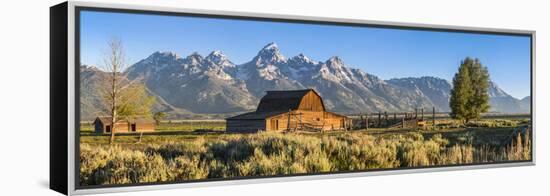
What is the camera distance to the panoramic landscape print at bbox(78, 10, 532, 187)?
12.3 m

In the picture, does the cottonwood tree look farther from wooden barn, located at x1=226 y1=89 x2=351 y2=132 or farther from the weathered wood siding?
wooden barn, located at x1=226 y1=89 x2=351 y2=132

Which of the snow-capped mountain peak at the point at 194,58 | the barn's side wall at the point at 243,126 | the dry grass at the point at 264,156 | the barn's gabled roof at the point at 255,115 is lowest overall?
the dry grass at the point at 264,156

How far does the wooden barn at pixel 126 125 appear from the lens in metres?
12.1

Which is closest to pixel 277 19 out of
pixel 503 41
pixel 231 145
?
pixel 231 145

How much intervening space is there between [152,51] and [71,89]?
1.46 meters

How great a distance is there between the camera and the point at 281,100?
1370 cm

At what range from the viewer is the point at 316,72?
14.0m

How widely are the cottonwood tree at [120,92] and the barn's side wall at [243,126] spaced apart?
137cm

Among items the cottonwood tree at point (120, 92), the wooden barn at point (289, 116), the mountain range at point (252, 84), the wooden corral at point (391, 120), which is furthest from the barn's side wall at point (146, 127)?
the wooden corral at point (391, 120)

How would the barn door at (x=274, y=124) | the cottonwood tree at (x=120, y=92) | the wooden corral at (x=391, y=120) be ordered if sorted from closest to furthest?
1. the cottonwood tree at (x=120, y=92)
2. the barn door at (x=274, y=124)
3. the wooden corral at (x=391, y=120)

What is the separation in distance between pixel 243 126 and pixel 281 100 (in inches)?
33.6

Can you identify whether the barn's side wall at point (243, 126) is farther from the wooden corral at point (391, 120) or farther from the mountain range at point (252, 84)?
the wooden corral at point (391, 120)

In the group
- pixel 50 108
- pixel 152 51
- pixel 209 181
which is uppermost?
pixel 152 51

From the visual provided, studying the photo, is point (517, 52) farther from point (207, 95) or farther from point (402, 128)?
point (207, 95)
